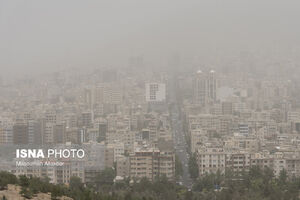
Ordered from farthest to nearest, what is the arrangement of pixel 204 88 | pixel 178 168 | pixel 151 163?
pixel 204 88
pixel 151 163
pixel 178 168

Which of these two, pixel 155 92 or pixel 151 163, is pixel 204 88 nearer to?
pixel 155 92

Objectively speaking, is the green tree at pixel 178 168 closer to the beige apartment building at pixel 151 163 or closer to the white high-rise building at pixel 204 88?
the beige apartment building at pixel 151 163

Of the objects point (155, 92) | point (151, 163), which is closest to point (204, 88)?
point (155, 92)

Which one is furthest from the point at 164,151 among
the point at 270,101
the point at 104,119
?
the point at 270,101

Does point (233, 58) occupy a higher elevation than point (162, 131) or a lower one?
higher

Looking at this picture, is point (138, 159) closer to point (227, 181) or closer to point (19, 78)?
point (227, 181)

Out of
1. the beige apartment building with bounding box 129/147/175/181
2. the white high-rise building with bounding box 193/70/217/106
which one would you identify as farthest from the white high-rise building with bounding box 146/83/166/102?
the beige apartment building with bounding box 129/147/175/181

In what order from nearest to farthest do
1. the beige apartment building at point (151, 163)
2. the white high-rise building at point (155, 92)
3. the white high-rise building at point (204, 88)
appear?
1. the beige apartment building at point (151, 163)
2. the white high-rise building at point (155, 92)
3. the white high-rise building at point (204, 88)

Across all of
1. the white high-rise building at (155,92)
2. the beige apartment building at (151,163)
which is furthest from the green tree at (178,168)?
the white high-rise building at (155,92)

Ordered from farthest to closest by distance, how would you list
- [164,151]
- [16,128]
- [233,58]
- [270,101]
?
[233,58] < [270,101] < [16,128] < [164,151]

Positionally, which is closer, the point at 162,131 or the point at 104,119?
the point at 162,131

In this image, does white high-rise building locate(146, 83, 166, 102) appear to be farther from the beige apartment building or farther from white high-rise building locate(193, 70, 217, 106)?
the beige apartment building
